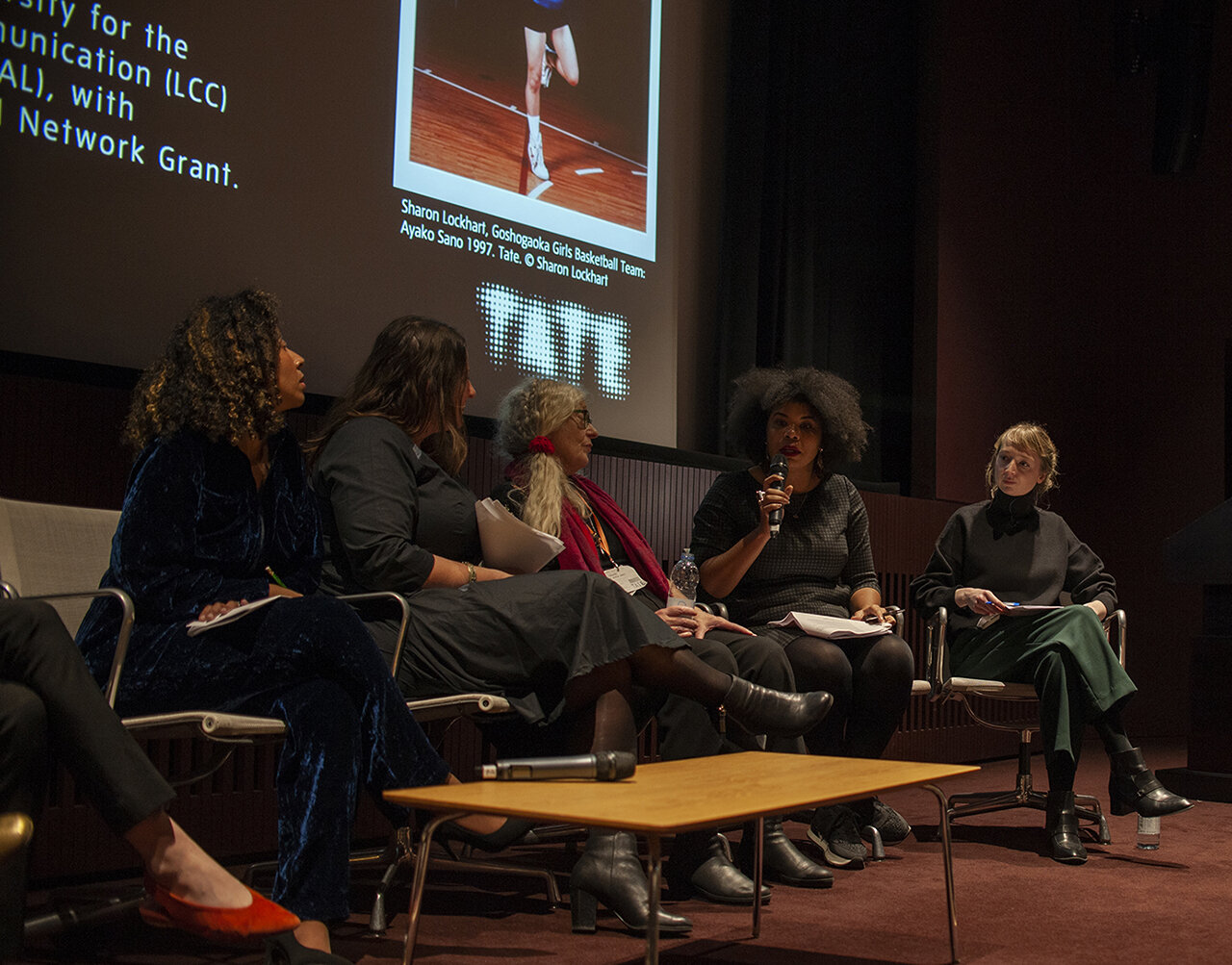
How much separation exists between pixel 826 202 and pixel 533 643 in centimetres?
353

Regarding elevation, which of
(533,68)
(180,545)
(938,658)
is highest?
(533,68)

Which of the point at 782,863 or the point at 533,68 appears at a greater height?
the point at 533,68

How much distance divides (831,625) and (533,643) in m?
0.96

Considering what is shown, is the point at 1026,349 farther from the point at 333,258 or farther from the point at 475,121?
the point at 333,258

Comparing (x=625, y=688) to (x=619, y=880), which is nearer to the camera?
(x=619, y=880)

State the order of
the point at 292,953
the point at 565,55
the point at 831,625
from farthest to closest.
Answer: the point at 565,55
the point at 831,625
the point at 292,953

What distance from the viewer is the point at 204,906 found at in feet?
5.99

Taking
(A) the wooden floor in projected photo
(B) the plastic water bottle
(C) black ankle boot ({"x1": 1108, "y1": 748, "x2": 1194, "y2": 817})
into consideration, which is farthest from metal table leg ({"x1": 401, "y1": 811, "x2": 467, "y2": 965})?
(A) the wooden floor in projected photo

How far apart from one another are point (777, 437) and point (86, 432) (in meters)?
1.76

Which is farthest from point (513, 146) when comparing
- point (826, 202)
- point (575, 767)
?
point (575, 767)

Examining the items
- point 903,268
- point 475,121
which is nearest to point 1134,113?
point 903,268

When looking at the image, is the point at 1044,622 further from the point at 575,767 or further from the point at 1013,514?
the point at 575,767

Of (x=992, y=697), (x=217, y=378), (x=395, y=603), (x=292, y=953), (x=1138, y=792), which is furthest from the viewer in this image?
(x=992, y=697)

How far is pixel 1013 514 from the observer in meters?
4.01
